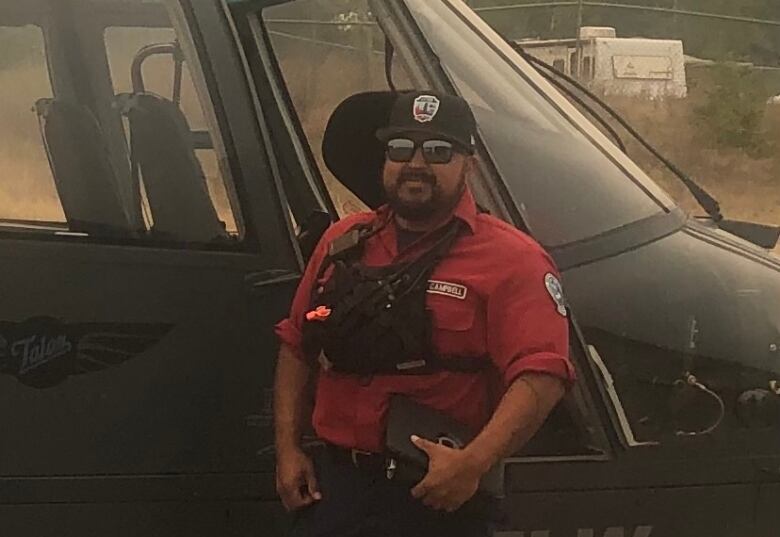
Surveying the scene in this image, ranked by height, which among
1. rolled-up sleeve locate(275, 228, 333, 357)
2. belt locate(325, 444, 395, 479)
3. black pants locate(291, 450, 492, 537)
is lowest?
black pants locate(291, 450, 492, 537)

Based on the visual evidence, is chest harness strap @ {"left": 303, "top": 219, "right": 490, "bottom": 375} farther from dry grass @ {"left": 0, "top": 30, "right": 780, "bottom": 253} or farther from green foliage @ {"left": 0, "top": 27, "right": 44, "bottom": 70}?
green foliage @ {"left": 0, "top": 27, "right": 44, "bottom": 70}

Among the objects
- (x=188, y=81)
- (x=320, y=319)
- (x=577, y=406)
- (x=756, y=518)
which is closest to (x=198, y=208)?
(x=188, y=81)

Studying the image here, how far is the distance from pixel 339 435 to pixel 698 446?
941 millimetres

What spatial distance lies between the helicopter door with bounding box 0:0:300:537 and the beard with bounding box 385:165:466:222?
52cm

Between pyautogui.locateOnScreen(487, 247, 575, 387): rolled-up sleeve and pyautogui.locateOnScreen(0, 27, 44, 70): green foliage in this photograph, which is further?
pyautogui.locateOnScreen(0, 27, 44, 70): green foliage

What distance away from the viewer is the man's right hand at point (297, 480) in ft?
8.08

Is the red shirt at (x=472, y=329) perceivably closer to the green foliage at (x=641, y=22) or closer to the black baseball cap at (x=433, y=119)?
the black baseball cap at (x=433, y=119)

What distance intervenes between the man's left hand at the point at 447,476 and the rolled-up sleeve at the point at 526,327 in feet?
0.51

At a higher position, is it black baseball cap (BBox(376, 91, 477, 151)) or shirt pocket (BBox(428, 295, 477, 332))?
black baseball cap (BBox(376, 91, 477, 151))

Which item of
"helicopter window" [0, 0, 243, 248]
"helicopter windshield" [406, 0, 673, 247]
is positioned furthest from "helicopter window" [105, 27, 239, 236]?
"helicopter windshield" [406, 0, 673, 247]

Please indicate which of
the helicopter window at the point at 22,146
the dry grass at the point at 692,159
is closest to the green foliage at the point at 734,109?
the dry grass at the point at 692,159

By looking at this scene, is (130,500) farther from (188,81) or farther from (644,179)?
(644,179)

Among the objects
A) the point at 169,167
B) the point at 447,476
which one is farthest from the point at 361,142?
the point at 447,476

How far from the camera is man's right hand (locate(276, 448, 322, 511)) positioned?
8.08ft
